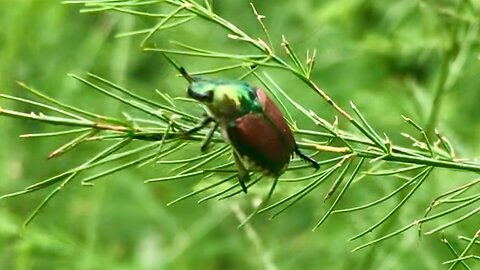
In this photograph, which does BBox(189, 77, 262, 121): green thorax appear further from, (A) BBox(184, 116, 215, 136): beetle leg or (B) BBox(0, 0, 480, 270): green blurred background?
(B) BBox(0, 0, 480, 270): green blurred background

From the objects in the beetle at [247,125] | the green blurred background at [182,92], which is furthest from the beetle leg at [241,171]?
the green blurred background at [182,92]

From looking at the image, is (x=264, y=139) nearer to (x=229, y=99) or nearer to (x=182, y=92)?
(x=229, y=99)

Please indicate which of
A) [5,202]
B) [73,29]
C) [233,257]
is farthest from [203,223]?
[73,29]

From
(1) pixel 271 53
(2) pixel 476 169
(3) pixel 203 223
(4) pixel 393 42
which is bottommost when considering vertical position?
(3) pixel 203 223

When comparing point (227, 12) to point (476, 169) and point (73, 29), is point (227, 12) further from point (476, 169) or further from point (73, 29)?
point (476, 169)

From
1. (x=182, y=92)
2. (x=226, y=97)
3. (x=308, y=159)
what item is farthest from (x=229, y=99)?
(x=182, y=92)
